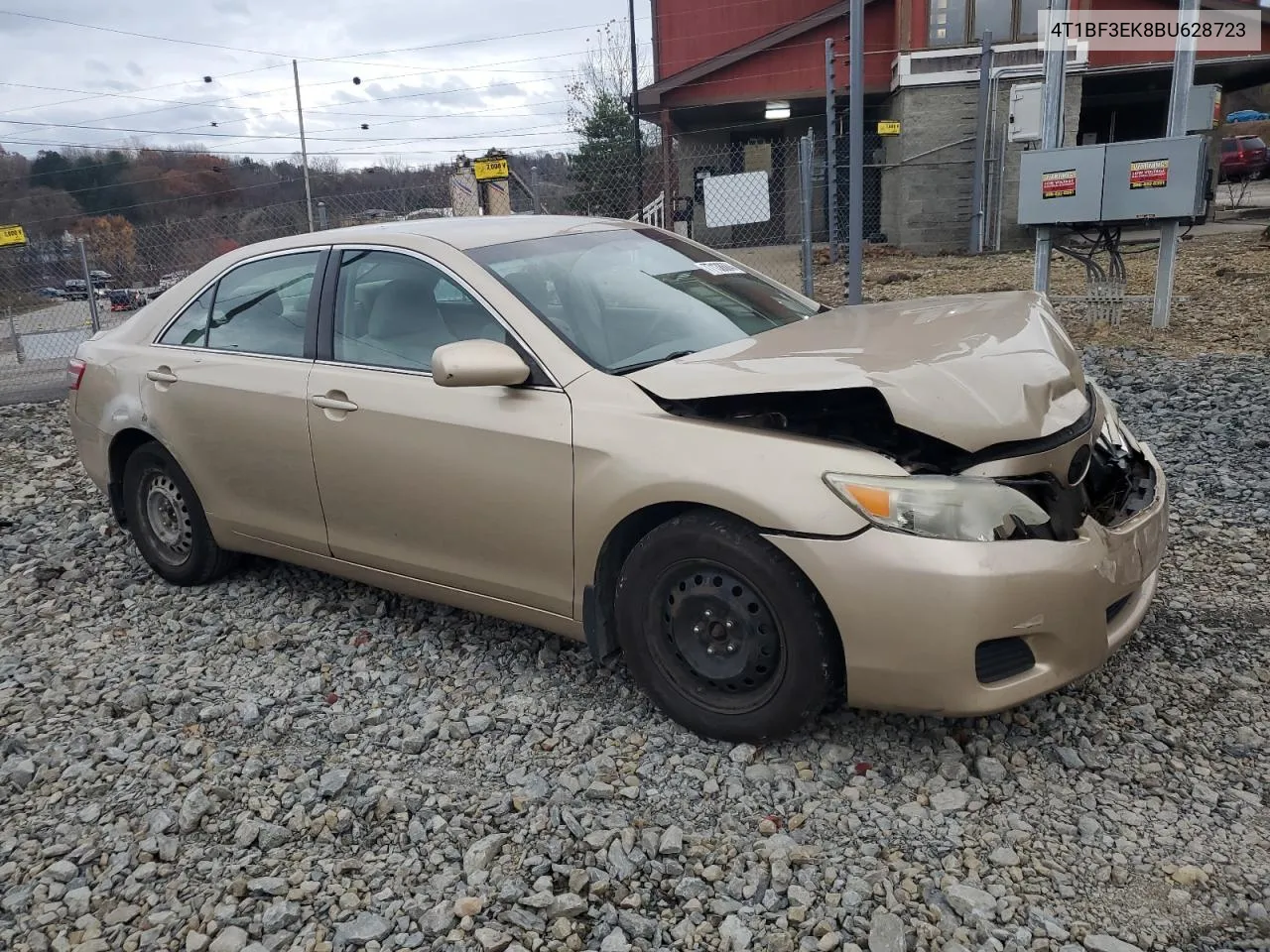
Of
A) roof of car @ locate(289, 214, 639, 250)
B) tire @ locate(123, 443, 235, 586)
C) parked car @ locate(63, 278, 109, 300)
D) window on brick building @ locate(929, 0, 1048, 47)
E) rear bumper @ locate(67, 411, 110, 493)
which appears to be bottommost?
tire @ locate(123, 443, 235, 586)

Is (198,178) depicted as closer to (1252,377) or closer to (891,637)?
(1252,377)

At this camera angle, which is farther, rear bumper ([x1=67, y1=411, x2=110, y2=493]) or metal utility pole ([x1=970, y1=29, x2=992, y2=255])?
metal utility pole ([x1=970, y1=29, x2=992, y2=255])

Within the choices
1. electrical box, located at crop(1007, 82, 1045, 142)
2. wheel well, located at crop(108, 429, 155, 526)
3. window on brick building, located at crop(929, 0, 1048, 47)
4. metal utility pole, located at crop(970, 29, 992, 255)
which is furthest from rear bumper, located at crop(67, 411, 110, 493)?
window on brick building, located at crop(929, 0, 1048, 47)

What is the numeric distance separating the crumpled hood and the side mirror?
393 millimetres

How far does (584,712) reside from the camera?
3.24 m

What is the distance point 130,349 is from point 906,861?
3909mm

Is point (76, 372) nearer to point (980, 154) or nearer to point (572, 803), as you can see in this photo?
point (572, 803)

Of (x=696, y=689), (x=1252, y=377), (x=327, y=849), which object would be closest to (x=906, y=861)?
(x=696, y=689)

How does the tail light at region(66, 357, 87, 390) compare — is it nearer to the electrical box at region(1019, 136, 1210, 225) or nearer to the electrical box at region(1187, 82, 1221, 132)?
the electrical box at region(1019, 136, 1210, 225)

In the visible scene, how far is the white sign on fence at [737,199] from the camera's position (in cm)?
991

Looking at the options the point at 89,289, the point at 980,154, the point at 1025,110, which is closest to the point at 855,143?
the point at 1025,110

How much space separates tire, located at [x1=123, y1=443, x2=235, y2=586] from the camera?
4.31 metres

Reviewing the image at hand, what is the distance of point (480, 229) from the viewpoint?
3.78 metres

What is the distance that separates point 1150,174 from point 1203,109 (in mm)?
1458
